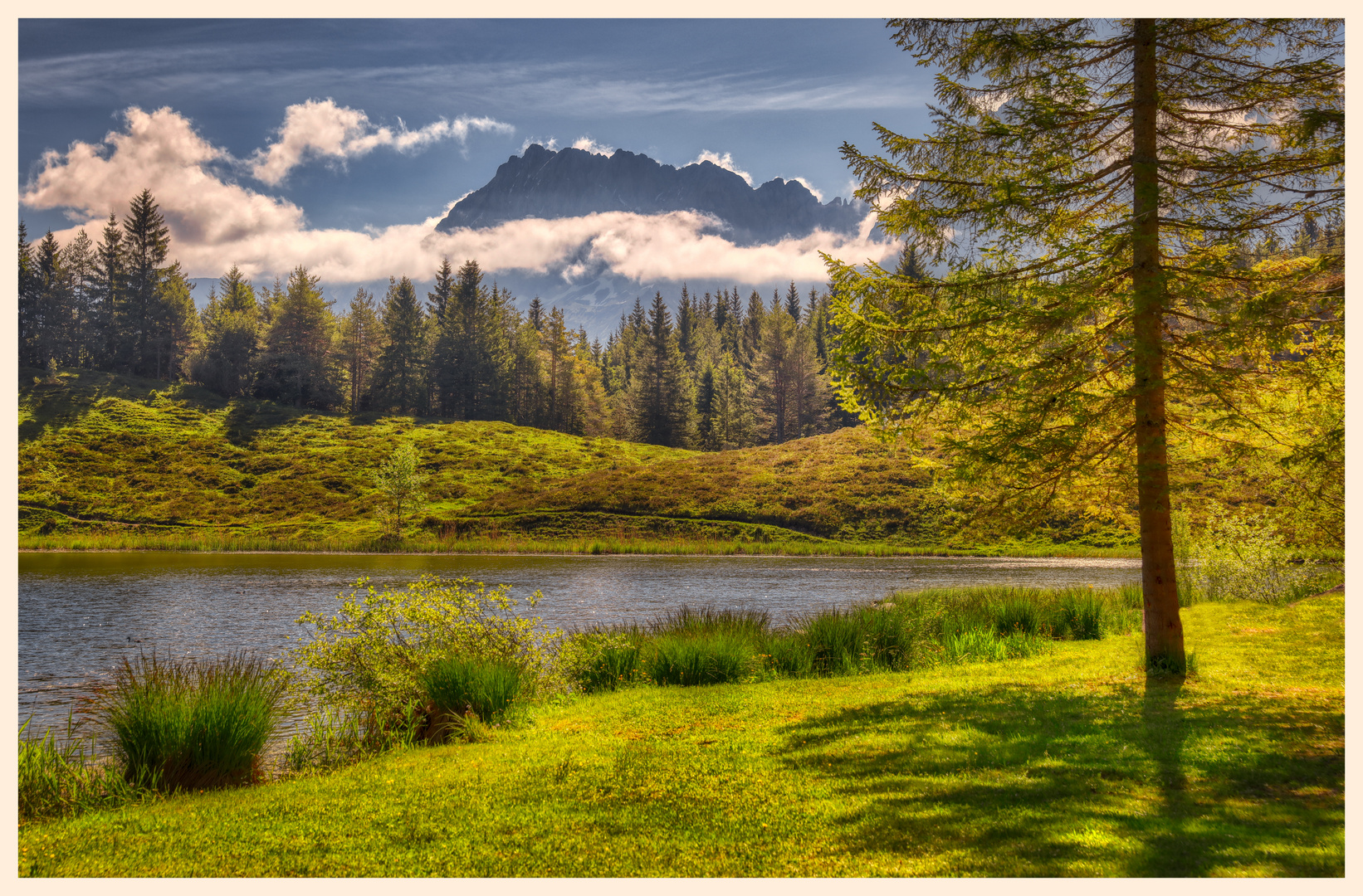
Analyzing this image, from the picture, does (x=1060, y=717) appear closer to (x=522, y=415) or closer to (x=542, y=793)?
(x=542, y=793)

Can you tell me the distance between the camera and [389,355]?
9100 centimetres

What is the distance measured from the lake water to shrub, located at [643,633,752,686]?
25.1 feet

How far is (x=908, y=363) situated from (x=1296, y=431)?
5128mm

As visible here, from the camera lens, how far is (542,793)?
585 centimetres

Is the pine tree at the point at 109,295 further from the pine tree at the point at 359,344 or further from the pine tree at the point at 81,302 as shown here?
the pine tree at the point at 359,344

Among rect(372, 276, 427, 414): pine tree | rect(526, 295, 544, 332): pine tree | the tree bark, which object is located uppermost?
rect(526, 295, 544, 332): pine tree

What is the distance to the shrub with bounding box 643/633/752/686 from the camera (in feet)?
36.2

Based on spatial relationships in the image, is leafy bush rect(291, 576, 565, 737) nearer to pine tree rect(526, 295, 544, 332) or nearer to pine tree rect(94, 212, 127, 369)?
pine tree rect(526, 295, 544, 332)

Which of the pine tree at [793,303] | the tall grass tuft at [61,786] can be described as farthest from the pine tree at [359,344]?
the tall grass tuft at [61,786]

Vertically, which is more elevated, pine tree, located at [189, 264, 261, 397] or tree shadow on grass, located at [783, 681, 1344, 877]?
pine tree, located at [189, 264, 261, 397]

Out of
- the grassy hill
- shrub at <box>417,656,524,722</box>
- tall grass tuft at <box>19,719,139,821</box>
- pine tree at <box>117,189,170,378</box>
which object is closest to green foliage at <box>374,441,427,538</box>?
the grassy hill

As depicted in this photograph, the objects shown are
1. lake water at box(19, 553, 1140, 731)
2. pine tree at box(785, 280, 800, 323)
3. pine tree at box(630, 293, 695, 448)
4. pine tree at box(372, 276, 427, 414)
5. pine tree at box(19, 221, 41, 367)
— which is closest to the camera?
lake water at box(19, 553, 1140, 731)

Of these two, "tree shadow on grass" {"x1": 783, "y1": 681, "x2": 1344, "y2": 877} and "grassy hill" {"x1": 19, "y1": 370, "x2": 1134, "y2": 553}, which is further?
"grassy hill" {"x1": 19, "y1": 370, "x2": 1134, "y2": 553}

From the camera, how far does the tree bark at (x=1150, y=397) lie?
9023 mm
